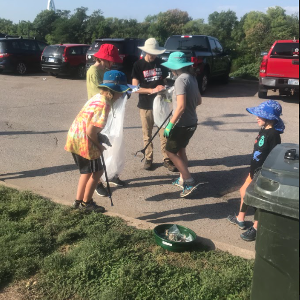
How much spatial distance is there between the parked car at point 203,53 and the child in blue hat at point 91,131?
8245 mm

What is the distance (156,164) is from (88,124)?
2411mm

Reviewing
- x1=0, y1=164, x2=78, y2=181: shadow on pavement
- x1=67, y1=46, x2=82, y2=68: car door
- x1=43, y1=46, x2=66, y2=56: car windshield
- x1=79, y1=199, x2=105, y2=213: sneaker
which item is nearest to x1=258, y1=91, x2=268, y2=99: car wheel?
x1=0, y1=164, x2=78, y2=181: shadow on pavement

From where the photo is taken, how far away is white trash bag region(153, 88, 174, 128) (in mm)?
5234

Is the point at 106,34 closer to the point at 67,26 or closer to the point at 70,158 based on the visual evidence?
the point at 67,26

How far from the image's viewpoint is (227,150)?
6.82m

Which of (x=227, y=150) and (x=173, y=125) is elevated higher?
(x=173, y=125)

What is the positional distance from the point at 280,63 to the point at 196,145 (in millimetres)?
5531

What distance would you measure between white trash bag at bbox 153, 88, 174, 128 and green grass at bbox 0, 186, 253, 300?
1765mm

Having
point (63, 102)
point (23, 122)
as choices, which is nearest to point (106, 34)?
point (63, 102)

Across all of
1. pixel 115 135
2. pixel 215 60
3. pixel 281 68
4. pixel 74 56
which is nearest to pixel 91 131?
pixel 115 135

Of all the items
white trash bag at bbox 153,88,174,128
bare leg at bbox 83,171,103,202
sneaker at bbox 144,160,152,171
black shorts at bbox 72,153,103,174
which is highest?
white trash bag at bbox 153,88,174,128

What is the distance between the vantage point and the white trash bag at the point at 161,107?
A: 523cm

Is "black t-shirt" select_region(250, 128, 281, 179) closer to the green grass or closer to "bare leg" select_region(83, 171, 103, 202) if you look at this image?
the green grass

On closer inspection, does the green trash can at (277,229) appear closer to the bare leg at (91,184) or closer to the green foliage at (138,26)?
the bare leg at (91,184)
